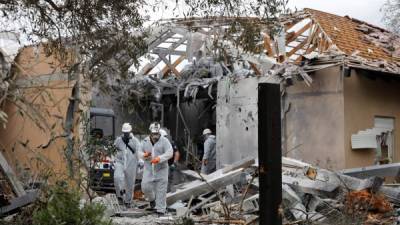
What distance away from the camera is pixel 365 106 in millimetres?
16281

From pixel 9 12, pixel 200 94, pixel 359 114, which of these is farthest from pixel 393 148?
pixel 9 12

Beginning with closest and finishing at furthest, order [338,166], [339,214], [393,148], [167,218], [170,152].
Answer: [339,214]
[167,218]
[170,152]
[338,166]
[393,148]

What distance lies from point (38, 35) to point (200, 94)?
10.1m

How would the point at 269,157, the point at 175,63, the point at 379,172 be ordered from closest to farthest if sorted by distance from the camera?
the point at 269,157 → the point at 379,172 → the point at 175,63

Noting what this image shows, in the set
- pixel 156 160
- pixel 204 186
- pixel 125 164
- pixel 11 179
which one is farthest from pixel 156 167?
pixel 11 179

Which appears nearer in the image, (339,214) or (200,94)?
(339,214)

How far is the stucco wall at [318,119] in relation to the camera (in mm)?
15594

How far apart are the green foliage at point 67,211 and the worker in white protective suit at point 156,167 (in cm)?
582

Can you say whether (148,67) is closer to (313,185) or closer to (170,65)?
(170,65)

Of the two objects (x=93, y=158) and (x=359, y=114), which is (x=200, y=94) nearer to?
(x=359, y=114)

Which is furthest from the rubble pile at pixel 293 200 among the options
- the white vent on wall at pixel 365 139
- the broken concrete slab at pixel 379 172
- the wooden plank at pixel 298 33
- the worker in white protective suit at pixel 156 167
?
the wooden plank at pixel 298 33

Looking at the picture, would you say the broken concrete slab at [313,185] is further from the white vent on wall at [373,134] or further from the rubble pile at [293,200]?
the white vent on wall at [373,134]

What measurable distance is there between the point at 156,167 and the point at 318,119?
16.8 ft

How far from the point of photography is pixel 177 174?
59.1 ft
